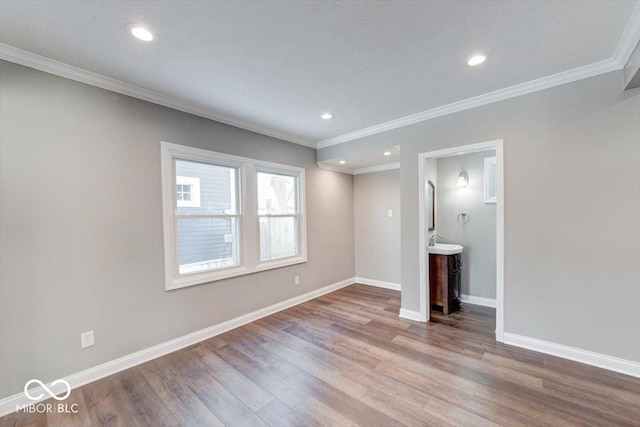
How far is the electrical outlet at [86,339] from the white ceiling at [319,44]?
2256 mm

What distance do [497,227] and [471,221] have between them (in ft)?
4.12

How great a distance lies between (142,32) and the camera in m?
1.74

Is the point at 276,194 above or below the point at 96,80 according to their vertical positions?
below

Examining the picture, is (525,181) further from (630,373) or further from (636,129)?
(630,373)

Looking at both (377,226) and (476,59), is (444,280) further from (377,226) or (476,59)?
(476,59)

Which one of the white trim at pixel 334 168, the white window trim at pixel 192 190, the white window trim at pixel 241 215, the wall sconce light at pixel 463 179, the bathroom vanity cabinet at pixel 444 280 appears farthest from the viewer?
the white trim at pixel 334 168

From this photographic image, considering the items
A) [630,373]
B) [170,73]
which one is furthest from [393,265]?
[170,73]

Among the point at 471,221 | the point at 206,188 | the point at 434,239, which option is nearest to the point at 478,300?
the point at 434,239

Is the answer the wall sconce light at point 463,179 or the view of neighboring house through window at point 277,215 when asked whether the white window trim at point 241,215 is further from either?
the wall sconce light at point 463,179

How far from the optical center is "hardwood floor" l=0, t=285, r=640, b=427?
1787mm

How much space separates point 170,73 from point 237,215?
170cm

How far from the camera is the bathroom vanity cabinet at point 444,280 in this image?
11.4 feet

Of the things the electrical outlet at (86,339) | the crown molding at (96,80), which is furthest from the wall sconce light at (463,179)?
the electrical outlet at (86,339)

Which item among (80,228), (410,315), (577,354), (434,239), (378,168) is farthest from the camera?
(378,168)
